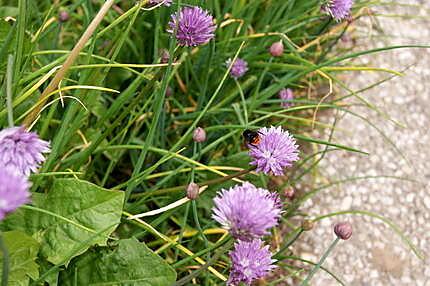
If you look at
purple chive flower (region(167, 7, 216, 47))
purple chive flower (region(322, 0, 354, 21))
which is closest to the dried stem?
purple chive flower (region(167, 7, 216, 47))

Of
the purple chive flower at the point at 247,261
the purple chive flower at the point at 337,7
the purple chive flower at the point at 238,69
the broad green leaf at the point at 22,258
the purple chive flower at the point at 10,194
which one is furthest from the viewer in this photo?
the purple chive flower at the point at 238,69

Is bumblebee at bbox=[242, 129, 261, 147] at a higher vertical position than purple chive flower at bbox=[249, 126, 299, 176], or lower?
lower

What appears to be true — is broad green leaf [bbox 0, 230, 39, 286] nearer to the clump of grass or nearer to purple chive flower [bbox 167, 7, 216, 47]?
the clump of grass

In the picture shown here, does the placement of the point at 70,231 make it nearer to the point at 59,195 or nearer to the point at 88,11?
the point at 59,195

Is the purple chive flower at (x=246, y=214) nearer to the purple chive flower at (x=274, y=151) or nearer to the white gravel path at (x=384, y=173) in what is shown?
the purple chive flower at (x=274, y=151)

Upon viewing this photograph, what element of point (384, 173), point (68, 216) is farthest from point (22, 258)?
point (384, 173)

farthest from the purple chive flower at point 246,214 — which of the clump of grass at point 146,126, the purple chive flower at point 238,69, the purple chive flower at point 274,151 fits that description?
the purple chive flower at point 238,69

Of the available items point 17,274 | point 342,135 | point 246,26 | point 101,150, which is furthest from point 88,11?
point 342,135
